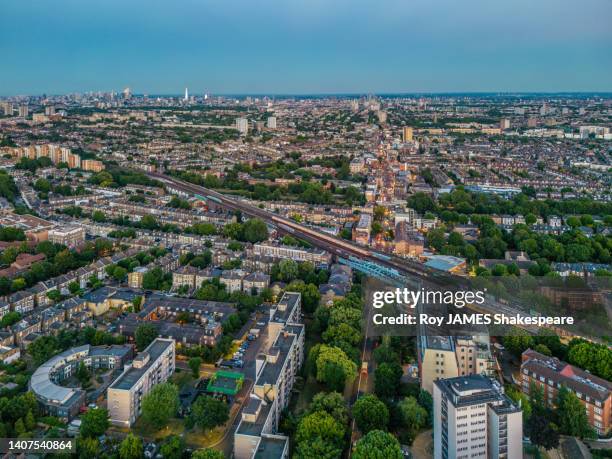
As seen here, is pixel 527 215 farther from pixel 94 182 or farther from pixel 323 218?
pixel 94 182

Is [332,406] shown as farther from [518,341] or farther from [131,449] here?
[518,341]

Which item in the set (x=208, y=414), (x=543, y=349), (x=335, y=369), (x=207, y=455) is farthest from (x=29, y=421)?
Result: (x=543, y=349)

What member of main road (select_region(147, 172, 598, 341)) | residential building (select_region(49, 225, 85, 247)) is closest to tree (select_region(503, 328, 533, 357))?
main road (select_region(147, 172, 598, 341))

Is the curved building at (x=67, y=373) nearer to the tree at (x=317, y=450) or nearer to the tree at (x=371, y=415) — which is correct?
the tree at (x=317, y=450)

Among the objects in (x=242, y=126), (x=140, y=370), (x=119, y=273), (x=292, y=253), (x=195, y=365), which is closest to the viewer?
(x=140, y=370)

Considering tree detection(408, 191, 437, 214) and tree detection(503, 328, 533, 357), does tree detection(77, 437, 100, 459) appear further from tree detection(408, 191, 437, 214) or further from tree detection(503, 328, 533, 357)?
tree detection(408, 191, 437, 214)

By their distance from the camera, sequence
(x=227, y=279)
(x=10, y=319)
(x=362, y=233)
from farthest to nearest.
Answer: (x=362, y=233), (x=227, y=279), (x=10, y=319)
